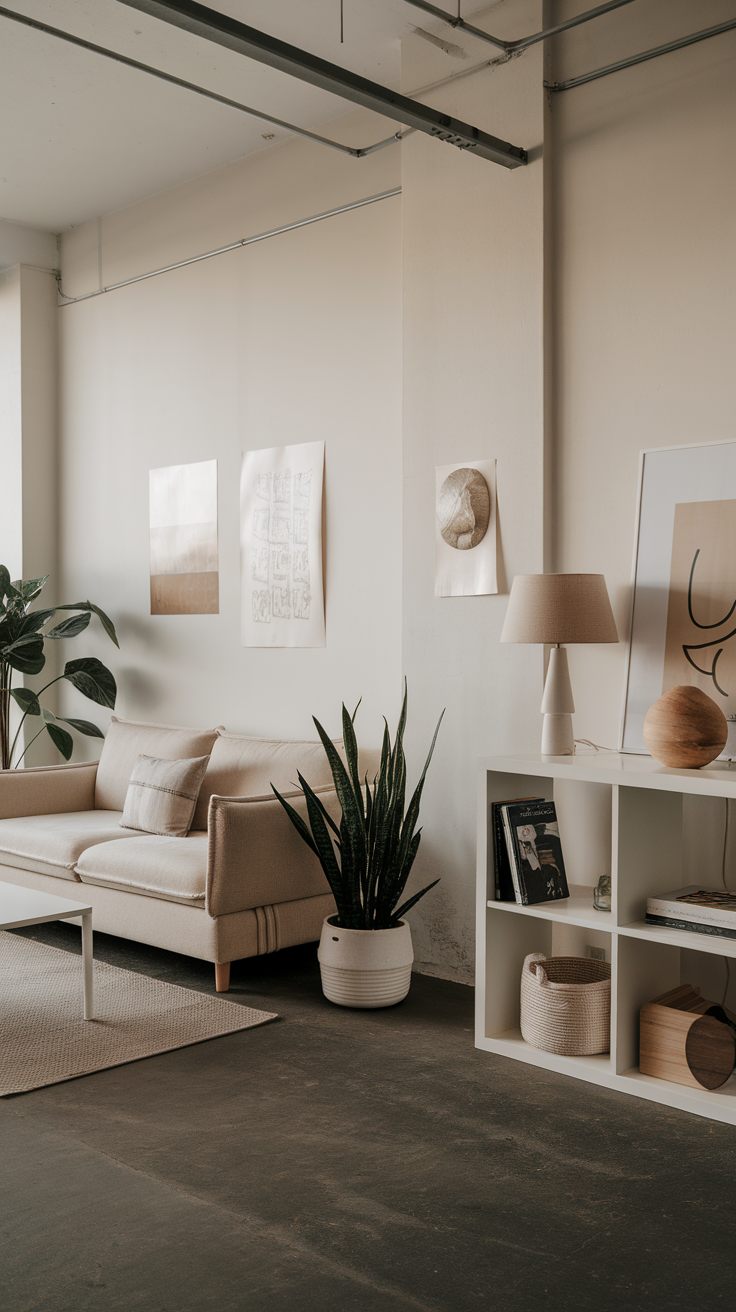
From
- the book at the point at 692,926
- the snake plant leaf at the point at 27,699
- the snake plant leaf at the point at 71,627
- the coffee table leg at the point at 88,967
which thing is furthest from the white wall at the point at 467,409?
the snake plant leaf at the point at 27,699

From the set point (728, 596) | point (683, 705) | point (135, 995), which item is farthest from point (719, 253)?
point (135, 995)

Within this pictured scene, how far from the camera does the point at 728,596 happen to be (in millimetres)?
3211

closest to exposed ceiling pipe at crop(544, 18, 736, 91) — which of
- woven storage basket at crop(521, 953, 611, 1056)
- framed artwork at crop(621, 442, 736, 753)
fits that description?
framed artwork at crop(621, 442, 736, 753)

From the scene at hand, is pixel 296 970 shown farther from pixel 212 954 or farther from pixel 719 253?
pixel 719 253

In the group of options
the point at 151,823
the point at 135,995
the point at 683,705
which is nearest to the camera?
the point at 683,705

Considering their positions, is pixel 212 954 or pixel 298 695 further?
pixel 298 695

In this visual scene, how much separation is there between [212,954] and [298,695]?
55.7 inches

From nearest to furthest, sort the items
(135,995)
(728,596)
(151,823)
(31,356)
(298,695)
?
(728,596)
(135,995)
(151,823)
(298,695)
(31,356)

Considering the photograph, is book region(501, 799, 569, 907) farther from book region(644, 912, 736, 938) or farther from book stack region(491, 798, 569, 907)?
book region(644, 912, 736, 938)

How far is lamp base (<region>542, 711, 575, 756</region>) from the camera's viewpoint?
11.0 ft

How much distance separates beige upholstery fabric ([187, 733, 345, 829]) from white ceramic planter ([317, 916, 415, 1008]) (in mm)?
782

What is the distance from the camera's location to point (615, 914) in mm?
2975

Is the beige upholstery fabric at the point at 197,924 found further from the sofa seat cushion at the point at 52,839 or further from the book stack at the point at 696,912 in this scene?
the book stack at the point at 696,912

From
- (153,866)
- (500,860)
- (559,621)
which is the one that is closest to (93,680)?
(153,866)
